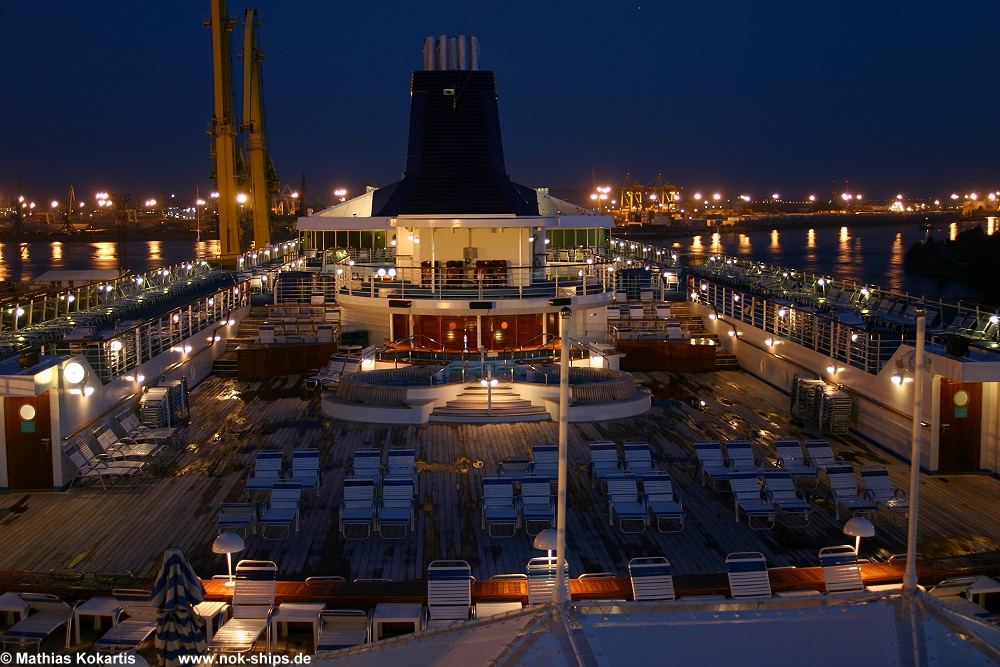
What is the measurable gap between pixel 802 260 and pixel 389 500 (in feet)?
323

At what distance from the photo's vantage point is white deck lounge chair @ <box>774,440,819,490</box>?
35.2ft

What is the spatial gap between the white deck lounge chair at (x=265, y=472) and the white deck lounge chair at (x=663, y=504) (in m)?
4.07

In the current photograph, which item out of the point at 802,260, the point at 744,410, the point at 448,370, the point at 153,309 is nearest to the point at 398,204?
the point at 153,309

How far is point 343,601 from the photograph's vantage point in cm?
765

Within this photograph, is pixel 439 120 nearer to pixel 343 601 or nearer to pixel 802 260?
pixel 343 601

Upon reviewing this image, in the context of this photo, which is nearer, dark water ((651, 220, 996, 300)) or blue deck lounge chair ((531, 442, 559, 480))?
blue deck lounge chair ((531, 442, 559, 480))

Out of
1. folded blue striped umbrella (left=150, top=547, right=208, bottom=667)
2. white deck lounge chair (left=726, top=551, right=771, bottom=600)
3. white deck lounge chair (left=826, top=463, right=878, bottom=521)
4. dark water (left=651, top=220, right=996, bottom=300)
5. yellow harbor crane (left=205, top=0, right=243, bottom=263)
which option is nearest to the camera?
folded blue striped umbrella (left=150, top=547, right=208, bottom=667)

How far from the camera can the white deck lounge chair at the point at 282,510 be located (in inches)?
364

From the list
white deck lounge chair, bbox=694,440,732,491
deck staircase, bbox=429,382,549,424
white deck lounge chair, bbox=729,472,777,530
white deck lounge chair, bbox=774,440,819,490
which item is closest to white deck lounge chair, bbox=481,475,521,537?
white deck lounge chair, bbox=729,472,777,530

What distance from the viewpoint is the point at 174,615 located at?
632cm

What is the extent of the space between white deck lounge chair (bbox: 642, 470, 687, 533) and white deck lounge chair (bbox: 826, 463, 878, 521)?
1.66m

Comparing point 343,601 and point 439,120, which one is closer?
point 343,601

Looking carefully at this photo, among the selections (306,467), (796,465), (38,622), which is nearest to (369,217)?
(306,467)

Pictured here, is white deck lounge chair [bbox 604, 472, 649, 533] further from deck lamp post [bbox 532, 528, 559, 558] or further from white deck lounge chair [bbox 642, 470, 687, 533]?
deck lamp post [bbox 532, 528, 559, 558]
